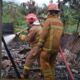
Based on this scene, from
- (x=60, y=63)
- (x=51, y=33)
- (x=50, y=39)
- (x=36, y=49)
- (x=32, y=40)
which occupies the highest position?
(x=51, y=33)

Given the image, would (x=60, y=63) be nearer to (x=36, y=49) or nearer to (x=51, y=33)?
(x=36, y=49)

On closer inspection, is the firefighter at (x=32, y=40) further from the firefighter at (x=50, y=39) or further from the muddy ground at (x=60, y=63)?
the firefighter at (x=50, y=39)

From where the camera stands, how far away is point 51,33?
8.42 metres

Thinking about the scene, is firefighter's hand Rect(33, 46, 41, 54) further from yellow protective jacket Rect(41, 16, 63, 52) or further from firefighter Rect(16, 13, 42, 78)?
yellow protective jacket Rect(41, 16, 63, 52)

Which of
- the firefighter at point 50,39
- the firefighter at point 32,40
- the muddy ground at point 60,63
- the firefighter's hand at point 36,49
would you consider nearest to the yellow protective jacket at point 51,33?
the firefighter at point 50,39

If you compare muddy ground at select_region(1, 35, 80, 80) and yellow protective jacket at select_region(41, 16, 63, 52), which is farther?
muddy ground at select_region(1, 35, 80, 80)

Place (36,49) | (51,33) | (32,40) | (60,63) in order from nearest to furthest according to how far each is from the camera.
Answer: (51,33) → (36,49) → (32,40) → (60,63)

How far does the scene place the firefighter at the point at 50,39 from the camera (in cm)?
839

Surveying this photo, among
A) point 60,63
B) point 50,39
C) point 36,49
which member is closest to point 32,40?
point 36,49

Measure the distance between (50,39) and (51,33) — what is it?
154 mm

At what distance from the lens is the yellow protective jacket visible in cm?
836

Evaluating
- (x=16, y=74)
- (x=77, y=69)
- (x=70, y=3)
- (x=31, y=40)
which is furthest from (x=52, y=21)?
(x=70, y=3)

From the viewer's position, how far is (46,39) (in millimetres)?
8492

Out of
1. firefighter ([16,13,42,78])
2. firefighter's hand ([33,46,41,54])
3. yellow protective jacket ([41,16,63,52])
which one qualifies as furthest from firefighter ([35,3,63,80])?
firefighter ([16,13,42,78])
